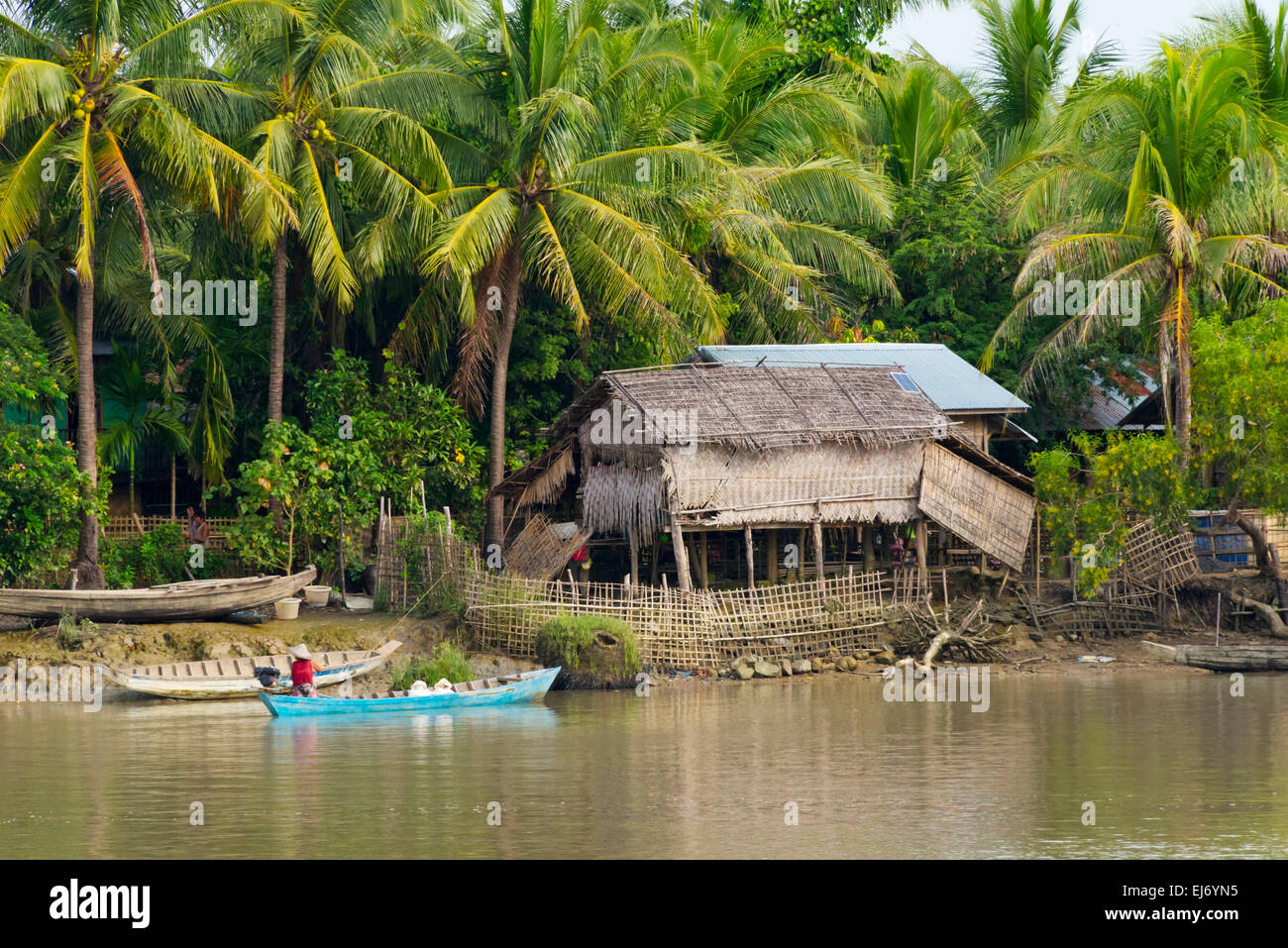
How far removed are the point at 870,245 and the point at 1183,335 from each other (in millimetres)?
8282

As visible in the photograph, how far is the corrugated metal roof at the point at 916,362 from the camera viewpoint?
1001 inches

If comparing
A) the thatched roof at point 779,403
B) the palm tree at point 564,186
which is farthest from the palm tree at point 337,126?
the thatched roof at point 779,403

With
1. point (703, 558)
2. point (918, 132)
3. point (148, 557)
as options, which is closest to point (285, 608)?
point (148, 557)

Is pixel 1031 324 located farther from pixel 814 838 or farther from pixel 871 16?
pixel 814 838

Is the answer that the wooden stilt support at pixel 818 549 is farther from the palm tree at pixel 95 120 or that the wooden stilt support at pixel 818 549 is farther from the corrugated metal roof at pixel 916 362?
the palm tree at pixel 95 120

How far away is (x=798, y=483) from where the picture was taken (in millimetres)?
22766

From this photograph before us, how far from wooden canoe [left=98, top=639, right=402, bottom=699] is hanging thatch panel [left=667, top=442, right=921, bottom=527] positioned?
4827mm

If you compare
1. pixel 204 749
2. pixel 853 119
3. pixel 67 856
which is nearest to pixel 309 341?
pixel 853 119

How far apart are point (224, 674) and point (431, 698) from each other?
340 cm

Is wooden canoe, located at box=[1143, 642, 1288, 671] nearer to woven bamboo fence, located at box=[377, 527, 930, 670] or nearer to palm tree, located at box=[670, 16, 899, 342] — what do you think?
woven bamboo fence, located at box=[377, 527, 930, 670]

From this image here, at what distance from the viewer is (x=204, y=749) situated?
635 inches

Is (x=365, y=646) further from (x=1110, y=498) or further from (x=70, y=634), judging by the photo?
(x=1110, y=498)

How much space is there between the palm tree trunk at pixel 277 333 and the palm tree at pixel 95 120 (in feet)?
5.38
